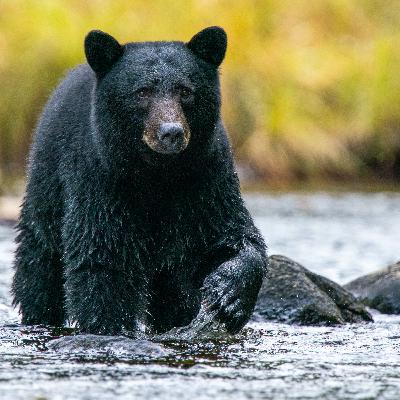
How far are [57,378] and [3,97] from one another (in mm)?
16237

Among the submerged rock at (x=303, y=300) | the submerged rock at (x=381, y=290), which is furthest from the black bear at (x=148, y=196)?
the submerged rock at (x=381, y=290)

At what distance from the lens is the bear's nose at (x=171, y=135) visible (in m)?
6.58

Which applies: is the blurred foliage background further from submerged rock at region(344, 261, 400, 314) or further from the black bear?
the black bear

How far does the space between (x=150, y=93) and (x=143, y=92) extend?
0.04m

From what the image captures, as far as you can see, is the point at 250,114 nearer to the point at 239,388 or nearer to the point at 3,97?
the point at 3,97

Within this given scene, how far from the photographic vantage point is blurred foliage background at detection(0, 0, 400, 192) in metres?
21.6

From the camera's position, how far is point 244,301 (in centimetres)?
734

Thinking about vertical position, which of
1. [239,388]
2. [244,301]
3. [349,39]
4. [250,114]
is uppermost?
[349,39]

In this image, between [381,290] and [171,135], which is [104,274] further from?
[381,290]

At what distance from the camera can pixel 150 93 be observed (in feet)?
22.9

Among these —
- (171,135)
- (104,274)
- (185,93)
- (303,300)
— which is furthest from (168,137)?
(303,300)

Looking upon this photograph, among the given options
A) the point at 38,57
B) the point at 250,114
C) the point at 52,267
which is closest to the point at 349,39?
the point at 250,114

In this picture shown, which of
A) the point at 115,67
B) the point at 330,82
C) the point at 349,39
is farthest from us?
the point at 349,39

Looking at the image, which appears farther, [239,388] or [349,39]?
[349,39]
